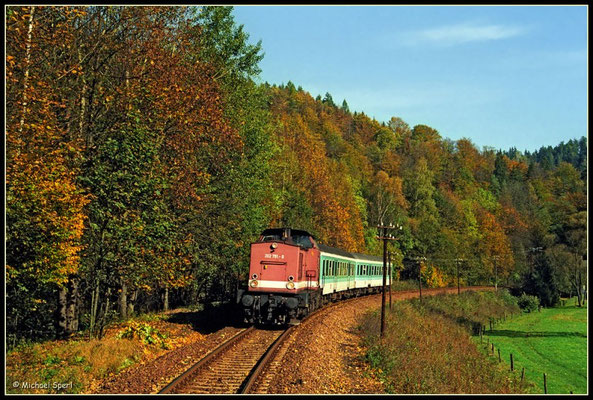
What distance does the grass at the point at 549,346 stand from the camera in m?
34.7

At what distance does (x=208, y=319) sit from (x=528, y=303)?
6594cm

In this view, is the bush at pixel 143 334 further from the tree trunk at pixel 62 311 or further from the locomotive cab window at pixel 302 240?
the locomotive cab window at pixel 302 240

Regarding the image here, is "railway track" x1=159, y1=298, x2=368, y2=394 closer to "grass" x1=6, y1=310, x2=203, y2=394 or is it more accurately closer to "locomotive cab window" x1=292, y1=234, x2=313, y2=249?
"grass" x1=6, y1=310, x2=203, y2=394

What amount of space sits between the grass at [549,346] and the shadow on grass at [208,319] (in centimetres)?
1884

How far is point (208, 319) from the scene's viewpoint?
24.8 metres

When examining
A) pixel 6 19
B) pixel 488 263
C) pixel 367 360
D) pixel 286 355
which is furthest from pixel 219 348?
pixel 488 263

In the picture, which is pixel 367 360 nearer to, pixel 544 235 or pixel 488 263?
pixel 488 263

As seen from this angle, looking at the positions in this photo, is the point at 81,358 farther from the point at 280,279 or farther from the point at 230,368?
the point at 280,279

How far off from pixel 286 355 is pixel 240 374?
2495mm

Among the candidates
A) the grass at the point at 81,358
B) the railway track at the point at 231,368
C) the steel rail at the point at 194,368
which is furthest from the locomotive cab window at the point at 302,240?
the grass at the point at 81,358

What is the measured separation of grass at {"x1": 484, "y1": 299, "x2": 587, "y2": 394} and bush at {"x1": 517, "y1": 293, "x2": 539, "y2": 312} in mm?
4033

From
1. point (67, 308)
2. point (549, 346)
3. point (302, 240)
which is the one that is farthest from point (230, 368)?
point (549, 346)

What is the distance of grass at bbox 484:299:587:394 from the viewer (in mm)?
34719

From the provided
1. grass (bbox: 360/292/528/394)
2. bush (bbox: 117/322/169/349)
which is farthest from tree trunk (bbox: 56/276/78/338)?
grass (bbox: 360/292/528/394)
